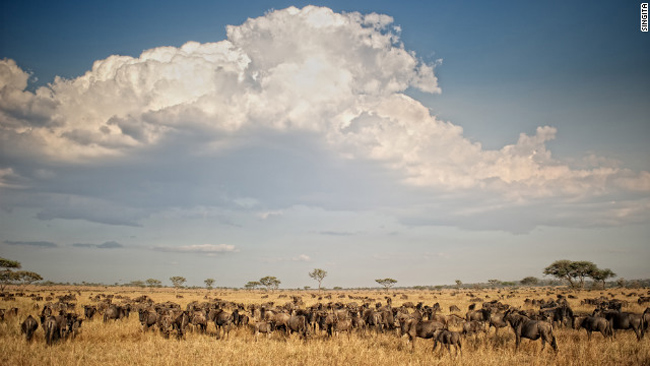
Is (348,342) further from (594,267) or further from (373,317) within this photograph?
(594,267)

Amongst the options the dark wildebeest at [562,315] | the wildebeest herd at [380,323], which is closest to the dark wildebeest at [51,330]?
the wildebeest herd at [380,323]

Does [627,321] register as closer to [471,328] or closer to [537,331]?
[537,331]

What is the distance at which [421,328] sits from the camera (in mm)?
17297

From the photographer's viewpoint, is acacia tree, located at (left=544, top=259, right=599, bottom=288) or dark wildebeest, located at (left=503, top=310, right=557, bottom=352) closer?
dark wildebeest, located at (left=503, top=310, right=557, bottom=352)

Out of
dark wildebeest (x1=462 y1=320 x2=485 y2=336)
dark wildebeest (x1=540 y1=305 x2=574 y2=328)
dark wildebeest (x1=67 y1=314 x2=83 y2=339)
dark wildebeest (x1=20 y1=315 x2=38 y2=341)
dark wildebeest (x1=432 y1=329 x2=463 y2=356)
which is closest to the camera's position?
dark wildebeest (x1=432 y1=329 x2=463 y2=356)

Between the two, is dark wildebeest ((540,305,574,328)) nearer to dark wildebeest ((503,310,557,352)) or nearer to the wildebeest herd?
the wildebeest herd

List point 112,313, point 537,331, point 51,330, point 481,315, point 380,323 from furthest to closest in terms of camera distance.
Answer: point 112,313, point 481,315, point 380,323, point 51,330, point 537,331

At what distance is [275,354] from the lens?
15203 millimetres

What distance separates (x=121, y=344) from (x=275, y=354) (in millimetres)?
8086

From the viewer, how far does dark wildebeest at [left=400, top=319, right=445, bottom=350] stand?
16995 millimetres

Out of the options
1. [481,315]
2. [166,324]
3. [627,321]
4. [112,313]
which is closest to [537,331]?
[627,321]

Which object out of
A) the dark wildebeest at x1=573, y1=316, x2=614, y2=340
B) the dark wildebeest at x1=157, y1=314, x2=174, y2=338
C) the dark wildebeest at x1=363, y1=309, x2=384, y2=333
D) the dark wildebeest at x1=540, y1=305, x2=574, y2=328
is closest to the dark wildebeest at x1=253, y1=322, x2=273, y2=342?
the dark wildebeest at x1=157, y1=314, x2=174, y2=338

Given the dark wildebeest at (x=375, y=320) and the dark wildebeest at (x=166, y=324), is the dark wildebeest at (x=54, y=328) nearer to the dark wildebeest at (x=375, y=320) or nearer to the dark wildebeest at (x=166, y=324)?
the dark wildebeest at (x=166, y=324)

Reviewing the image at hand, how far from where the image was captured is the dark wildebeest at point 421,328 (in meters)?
17.0
